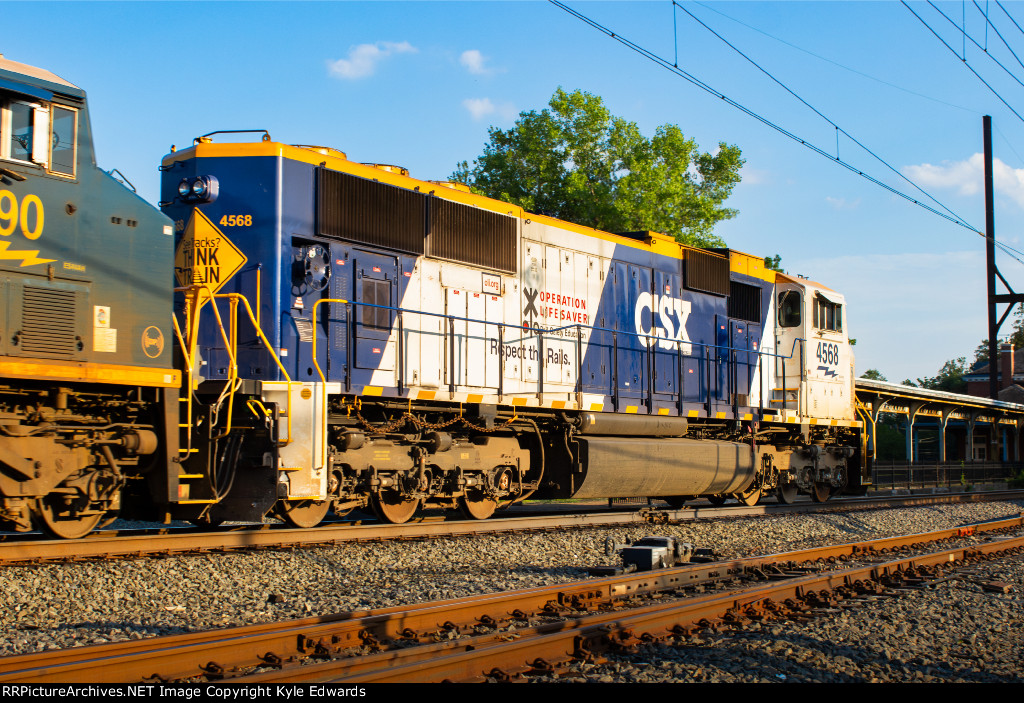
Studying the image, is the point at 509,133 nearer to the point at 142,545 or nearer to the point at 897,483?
the point at 897,483

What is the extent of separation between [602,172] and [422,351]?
23.5 meters

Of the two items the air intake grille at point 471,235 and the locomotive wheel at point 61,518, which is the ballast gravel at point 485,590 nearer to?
the locomotive wheel at point 61,518

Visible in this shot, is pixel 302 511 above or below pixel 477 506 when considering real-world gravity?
above

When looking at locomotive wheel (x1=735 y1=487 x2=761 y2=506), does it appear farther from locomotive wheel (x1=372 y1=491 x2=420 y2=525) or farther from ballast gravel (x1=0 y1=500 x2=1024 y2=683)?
locomotive wheel (x1=372 y1=491 x2=420 y2=525)

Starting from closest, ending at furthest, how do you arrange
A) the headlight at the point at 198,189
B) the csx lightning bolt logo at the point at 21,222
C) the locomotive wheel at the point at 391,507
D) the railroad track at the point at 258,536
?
the csx lightning bolt logo at the point at 21,222
the railroad track at the point at 258,536
the headlight at the point at 198,189
the locomotive wheel at the point at 391,507

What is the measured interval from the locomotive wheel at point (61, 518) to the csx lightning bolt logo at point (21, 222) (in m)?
1.93

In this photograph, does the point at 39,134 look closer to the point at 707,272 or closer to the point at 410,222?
the point at 410,222

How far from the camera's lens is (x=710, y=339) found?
14.9m

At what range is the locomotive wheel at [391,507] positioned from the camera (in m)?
9.98

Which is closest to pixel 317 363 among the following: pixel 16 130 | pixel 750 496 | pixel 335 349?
pixel 335 349

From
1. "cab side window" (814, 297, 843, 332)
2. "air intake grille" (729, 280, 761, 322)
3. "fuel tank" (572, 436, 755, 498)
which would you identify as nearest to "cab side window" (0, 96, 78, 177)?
"fuel tank" (572, 436, 755, 498)

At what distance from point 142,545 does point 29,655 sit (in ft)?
12.4

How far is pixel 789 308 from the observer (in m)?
16.5

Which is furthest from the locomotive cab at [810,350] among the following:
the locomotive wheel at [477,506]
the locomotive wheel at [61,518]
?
the locomotive wheel at [61,518]
